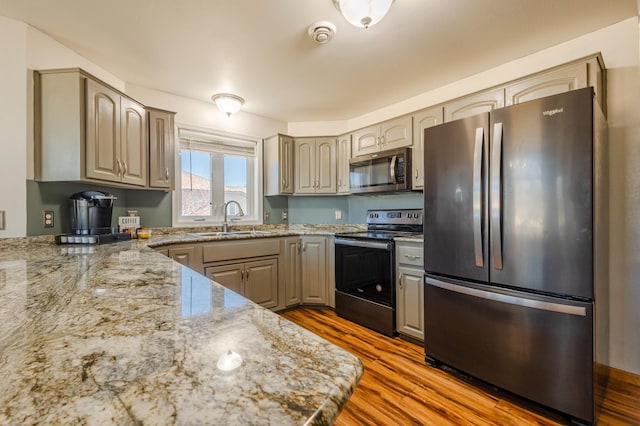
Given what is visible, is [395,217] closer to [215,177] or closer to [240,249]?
[240,249]

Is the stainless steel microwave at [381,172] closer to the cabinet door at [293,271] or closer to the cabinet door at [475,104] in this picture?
the cabinet door at [475,104]

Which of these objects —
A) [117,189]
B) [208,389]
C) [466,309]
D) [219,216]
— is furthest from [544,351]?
[117,189]

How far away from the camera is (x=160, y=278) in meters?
0.98

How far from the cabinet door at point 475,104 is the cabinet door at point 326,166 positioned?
139cm

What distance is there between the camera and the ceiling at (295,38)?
5.67ft

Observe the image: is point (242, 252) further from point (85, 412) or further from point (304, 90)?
point (85, 412)

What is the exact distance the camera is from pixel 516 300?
1.56 m

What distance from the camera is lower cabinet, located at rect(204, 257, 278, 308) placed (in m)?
2.61

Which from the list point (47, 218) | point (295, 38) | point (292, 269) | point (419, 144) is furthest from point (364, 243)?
point (47, 218)

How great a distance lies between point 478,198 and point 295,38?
1.64 metres

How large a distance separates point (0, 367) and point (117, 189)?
104 inches

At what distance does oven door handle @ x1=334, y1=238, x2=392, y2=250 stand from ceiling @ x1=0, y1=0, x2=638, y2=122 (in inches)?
59.5

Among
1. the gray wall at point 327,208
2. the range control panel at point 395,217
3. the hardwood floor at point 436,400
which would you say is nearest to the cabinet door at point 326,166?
the gray wall at point 327,208

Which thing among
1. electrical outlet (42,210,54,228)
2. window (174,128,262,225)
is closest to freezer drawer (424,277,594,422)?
window (174,128,262,225)
